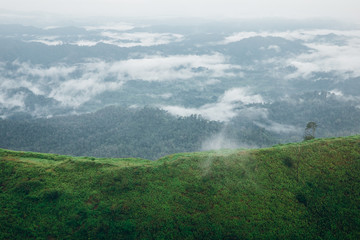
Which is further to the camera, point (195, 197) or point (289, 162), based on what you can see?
point (289, 162)

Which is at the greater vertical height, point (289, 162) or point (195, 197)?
point (289, 162)

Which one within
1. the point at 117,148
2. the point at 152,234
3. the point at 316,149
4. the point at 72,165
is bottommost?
the point at 117,148

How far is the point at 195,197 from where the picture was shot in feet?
77.4

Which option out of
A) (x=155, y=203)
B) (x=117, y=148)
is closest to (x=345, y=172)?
(x=155, y=203)

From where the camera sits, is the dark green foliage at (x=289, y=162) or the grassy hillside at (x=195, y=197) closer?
the grassy hillside at (x=195, y=197)

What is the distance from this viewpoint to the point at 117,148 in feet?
593

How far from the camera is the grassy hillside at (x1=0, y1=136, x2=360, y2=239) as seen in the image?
2042 centimetres

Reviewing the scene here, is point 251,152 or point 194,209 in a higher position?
point 251,152

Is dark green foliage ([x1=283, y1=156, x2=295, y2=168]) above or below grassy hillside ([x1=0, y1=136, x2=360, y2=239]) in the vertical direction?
above

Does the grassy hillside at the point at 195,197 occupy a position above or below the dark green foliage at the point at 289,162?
below

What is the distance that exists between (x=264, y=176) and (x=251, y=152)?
4.30m

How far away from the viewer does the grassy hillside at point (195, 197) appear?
2042 centimetres

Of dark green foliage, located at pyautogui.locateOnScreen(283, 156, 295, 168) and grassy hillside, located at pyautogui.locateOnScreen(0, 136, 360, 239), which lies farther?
dark green foliage, located at pyautogui.locateOnScreen(283, 156, 295, 168)

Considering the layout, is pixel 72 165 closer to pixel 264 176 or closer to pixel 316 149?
pixel 264 176
